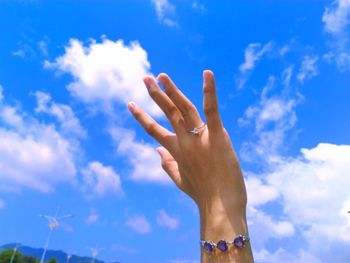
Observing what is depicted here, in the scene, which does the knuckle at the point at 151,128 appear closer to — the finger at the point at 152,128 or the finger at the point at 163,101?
the finger at the point at 152,128

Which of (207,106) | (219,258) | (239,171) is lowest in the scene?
(219,258)

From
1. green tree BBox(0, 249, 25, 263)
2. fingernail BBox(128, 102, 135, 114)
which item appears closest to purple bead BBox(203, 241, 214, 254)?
fingernail BBox(128, 102, 135, 114)

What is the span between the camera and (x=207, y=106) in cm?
200

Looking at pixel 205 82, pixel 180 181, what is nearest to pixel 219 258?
pixel 180 181

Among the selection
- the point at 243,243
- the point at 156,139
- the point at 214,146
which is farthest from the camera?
the point at 156,139

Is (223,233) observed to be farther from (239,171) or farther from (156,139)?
(156,139)

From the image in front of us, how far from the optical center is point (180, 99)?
7.03ft

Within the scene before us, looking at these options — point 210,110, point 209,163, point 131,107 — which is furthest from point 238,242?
point 131,107

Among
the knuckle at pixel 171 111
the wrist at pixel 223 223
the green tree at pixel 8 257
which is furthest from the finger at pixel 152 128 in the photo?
the green tree at pixel 8 257

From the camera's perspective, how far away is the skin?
1.94 m

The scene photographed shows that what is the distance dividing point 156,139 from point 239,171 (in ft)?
1.80

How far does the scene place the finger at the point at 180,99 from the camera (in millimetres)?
2133

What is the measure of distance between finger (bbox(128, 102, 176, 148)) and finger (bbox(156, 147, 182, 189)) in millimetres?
333

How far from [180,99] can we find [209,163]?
394mm
